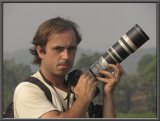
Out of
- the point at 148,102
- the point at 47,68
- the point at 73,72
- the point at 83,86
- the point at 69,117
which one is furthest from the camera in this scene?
the point at 148,102

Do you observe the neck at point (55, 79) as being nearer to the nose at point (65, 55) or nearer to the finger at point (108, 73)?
the nose at point (65, 55)

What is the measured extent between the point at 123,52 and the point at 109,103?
748mm

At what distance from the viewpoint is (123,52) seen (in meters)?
3.88

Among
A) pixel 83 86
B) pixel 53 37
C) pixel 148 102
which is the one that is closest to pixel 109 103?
pixel 83 86

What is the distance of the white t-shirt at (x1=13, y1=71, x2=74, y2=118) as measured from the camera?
320 centimetres

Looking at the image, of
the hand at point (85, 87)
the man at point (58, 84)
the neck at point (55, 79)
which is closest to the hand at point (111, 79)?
the man at point (58, 84)

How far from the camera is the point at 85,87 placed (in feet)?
11.4

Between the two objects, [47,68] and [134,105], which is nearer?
[47,68]

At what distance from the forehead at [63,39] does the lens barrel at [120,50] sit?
1.76ft

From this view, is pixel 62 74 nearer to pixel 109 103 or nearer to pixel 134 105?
pixel 109 103

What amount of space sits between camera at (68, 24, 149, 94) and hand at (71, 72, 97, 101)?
22 cm

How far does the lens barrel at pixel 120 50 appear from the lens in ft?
12.3

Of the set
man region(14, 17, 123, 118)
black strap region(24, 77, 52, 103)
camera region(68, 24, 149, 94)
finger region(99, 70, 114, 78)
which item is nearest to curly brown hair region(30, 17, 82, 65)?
man region(14, 17, 123, 118)

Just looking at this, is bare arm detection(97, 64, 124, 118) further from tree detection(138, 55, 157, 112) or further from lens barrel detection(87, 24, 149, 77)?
tree detection(138, 55, 157, 112)
